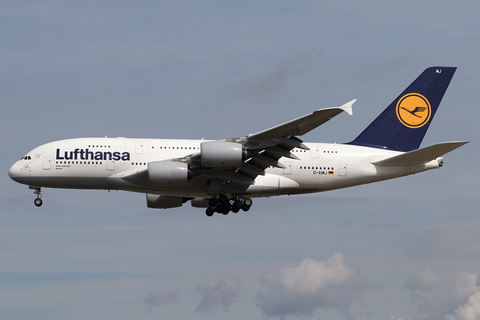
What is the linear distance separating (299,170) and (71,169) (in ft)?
40.3

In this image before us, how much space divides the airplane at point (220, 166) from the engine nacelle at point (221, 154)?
5 cm

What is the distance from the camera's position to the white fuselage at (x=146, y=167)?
32.1 m

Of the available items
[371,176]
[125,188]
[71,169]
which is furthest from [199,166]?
[371,176]

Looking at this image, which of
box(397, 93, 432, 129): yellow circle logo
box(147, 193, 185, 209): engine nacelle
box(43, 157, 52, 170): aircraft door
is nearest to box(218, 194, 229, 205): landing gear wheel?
box(147, 193, 185, 209): engine nacelle

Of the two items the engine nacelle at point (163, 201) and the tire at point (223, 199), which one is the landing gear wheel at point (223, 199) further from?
the engine nacelle at point (163, 201)

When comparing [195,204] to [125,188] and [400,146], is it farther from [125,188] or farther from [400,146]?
[400,146]

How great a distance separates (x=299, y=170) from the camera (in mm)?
33375

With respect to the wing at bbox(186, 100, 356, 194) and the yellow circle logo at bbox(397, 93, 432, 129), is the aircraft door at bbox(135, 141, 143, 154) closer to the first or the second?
the wing at bbox(186, 100, 356, 194)

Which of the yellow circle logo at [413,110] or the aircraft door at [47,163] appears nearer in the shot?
the aircraft door at [47,163]

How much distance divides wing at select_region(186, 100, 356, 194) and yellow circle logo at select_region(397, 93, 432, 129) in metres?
10.6

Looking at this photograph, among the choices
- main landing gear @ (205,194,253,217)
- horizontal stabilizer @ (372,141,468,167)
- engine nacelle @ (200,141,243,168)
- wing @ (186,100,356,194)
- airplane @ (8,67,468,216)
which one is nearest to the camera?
wing @ (186,100,356,194)

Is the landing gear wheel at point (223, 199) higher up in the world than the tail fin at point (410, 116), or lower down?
lower down

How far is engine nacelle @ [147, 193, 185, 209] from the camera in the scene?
3716 cm

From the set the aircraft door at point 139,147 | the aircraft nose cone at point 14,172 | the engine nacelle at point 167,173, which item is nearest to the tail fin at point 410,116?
the engine nacelle at point 167,173
